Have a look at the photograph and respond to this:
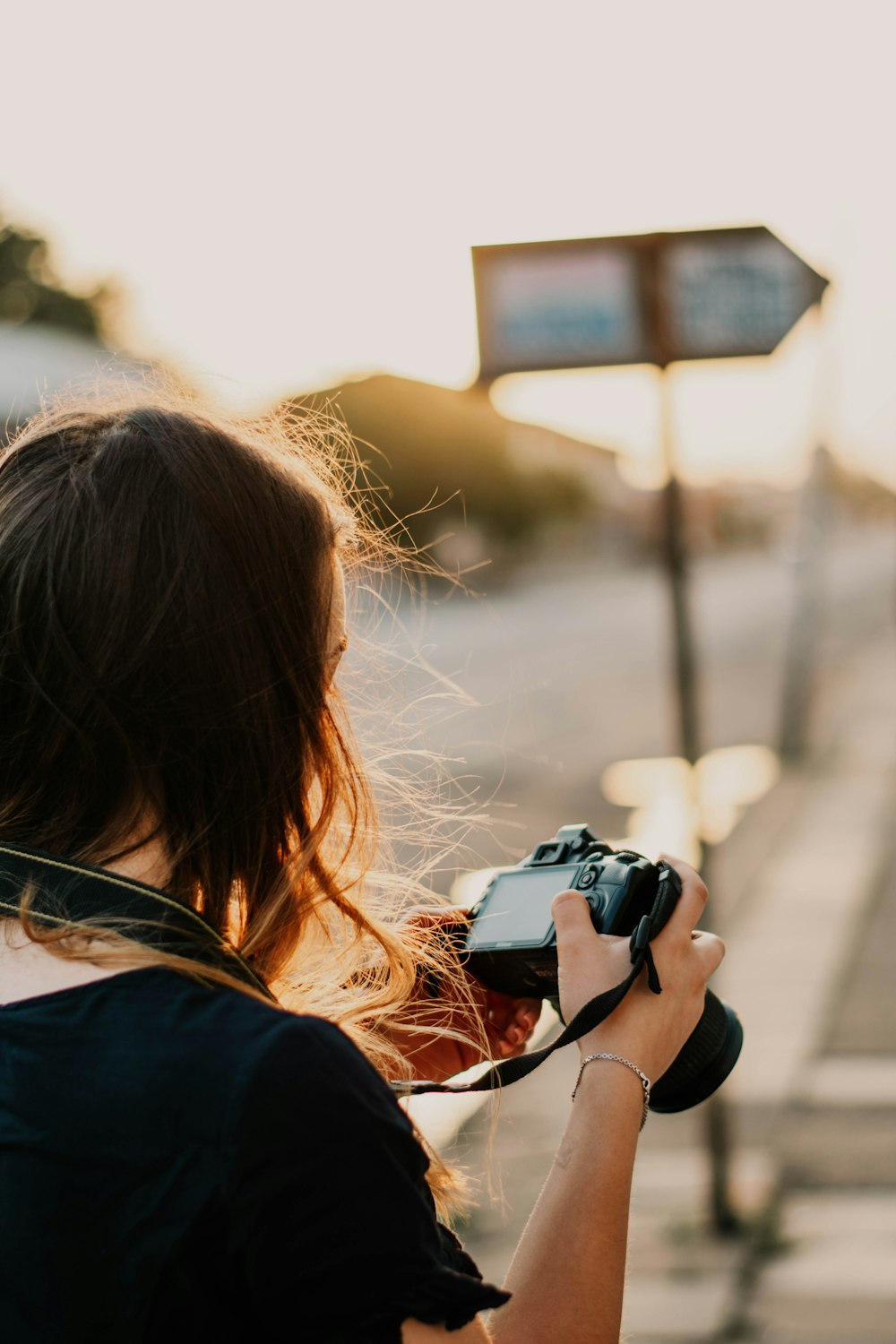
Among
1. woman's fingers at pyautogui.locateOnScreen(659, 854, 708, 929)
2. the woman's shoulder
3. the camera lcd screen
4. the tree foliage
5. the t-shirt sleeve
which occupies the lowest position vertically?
the tree foliage

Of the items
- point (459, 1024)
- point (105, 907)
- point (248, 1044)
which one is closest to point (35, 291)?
point (459, 1024)

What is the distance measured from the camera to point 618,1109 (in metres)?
1.17

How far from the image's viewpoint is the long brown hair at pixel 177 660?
→ 1.08 m

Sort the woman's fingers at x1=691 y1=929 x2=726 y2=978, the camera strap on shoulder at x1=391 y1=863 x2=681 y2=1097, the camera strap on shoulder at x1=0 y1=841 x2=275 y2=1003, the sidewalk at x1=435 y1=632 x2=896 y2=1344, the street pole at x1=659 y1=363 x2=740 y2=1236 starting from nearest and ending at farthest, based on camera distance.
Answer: the camera strap on shoulder at x1=0 y1=841 x2=275 y2=1003
the camera strap on shoulder at x1=391 y1=863 x2=681 y2=1097
the woman's fingers at x1=691 y1=929 x2=726 y2=978
the sidewalk at x1=435 y1=632 x2=896 y2=1344
the street pole at x1=659 y1=363 x2=740 y2=1236

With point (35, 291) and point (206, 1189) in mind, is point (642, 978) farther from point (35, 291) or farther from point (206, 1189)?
point (35, 291)

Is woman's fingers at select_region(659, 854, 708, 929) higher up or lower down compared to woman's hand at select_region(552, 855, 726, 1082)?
higher up

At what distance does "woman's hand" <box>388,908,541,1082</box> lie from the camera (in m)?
1.52

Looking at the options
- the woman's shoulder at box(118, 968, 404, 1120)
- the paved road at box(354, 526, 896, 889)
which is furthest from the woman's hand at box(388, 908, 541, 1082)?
the woman's shoulder at box(118, 968, 404, 1120)

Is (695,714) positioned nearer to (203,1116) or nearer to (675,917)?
(675,917)

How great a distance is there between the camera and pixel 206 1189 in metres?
0.86

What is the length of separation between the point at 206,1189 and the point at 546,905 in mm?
635

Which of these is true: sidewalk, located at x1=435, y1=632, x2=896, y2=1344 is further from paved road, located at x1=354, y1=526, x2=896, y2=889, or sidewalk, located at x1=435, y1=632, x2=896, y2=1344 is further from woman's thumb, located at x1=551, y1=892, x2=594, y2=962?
paved road, located at x1=354, y1=526, x2=896, y2=889

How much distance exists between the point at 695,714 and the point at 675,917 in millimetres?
2344

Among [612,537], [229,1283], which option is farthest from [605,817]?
[612,537]
